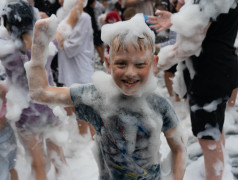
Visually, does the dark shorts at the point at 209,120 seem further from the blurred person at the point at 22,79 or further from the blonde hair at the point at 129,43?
the blurred person at the point at 22,79

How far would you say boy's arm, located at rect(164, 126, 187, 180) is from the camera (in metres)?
1.39

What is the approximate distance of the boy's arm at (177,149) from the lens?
1395 mm

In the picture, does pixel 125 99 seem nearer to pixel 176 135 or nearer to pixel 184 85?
pixel 176 135

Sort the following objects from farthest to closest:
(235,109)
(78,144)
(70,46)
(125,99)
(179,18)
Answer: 1. (235,109)
2. (78,144)
3. (70,46)
4. (179,18)
5. (125,99)

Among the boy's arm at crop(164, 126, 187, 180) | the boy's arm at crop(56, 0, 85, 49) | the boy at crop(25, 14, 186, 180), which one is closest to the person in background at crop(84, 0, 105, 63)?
the boy's arm at crop(56, 0, 85, 49)

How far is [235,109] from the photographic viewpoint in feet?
11.5

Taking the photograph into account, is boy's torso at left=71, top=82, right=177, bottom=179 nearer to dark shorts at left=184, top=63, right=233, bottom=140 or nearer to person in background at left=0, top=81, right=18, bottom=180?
dark shorts at left=184, top=63, right=233, bottom=140

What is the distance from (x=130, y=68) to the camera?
115 centimetres

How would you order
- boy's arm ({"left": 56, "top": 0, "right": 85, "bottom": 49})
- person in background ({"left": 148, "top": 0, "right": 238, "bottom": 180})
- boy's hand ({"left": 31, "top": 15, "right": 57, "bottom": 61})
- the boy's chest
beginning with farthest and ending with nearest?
boy's arm ({"left": 56, "top": 0, "right": 85, "bottom": 49})
person in background ({"left": 148, "top": 0, "right": 238, "bottom": 180})
the boy's chest
boy's hand ({"left": 31, "top": 15, "right": 57, "bottom": 61})

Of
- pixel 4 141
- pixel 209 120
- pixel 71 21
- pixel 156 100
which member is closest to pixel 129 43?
pixel 156 100

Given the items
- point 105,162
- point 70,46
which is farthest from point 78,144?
point 105,162

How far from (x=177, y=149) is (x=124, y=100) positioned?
0.42 m

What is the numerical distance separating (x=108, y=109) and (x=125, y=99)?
3.6 inches

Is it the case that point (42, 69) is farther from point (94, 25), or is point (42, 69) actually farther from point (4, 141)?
point (94, 25)
